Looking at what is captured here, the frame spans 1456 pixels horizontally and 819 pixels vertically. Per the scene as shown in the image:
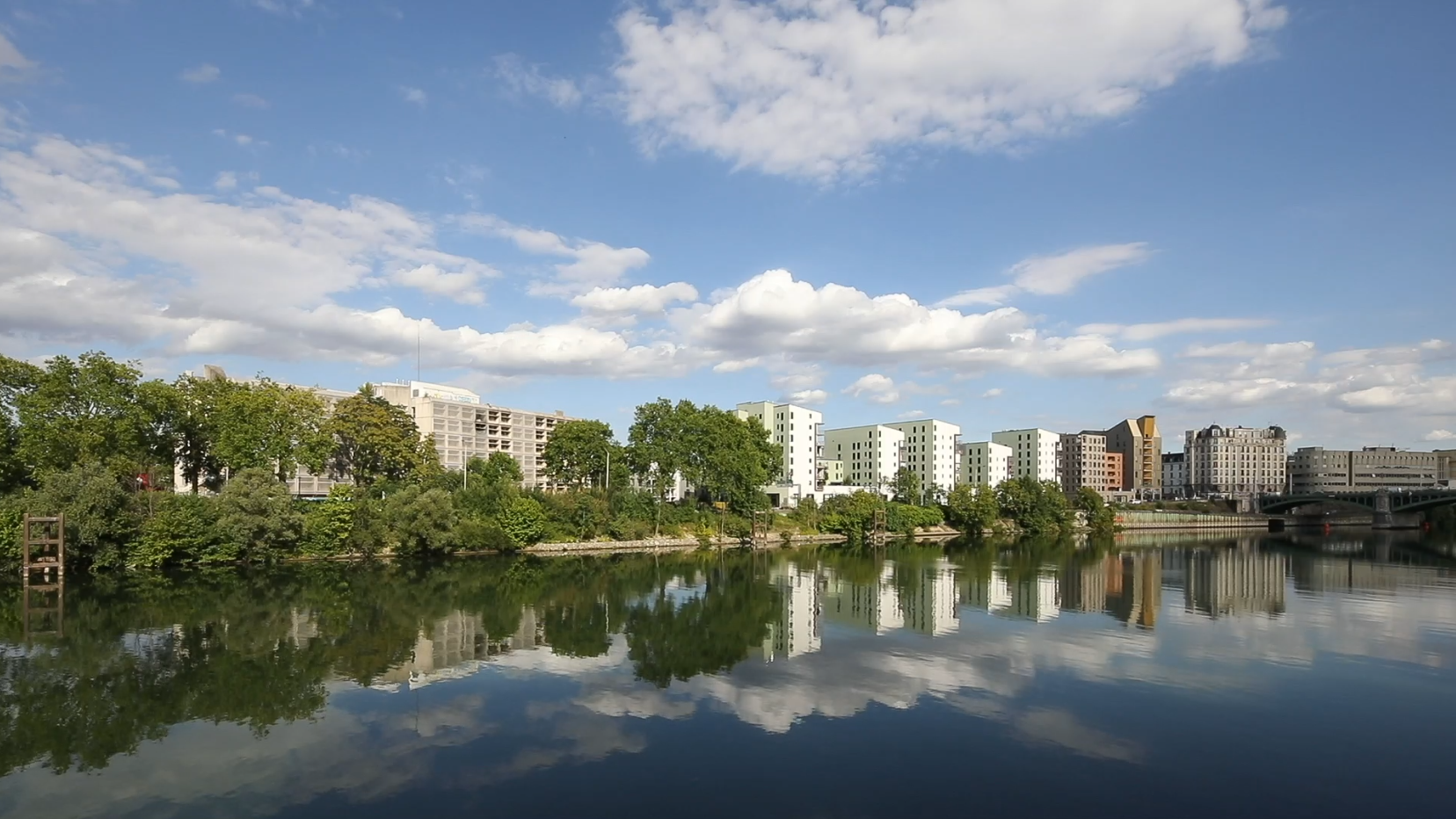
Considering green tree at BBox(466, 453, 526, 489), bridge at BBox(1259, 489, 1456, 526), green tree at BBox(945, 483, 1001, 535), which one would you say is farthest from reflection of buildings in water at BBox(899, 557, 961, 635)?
bridge at BBox(1259, 489, 1456, 526)

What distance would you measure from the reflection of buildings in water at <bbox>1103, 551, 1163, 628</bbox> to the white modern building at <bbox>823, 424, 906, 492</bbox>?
3987 centimetres

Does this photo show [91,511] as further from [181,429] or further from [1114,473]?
[1114,473]

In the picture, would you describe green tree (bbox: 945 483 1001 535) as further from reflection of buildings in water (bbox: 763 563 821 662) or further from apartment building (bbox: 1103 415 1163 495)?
apartment building (bbox: 1103 415 1163 495)

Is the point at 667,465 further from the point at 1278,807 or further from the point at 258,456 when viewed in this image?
the point at 1278,807

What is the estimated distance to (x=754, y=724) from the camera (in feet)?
49.0

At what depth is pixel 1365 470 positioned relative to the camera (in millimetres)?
121625

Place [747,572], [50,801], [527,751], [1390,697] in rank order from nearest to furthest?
[50,801], [527,751], [1390,697], [747,572]

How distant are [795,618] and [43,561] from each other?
28987 mm

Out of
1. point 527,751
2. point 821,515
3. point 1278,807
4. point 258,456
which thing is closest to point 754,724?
point 527,751

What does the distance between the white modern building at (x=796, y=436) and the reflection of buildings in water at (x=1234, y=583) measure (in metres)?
37.8

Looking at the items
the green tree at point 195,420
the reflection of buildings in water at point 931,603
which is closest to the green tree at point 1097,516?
the reflection of buildings in water at point 931,603

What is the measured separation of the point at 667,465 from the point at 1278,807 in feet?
162

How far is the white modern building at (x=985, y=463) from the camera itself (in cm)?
9844

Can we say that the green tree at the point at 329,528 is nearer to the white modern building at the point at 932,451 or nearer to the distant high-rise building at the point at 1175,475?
the white modern building at the point at 932,451
